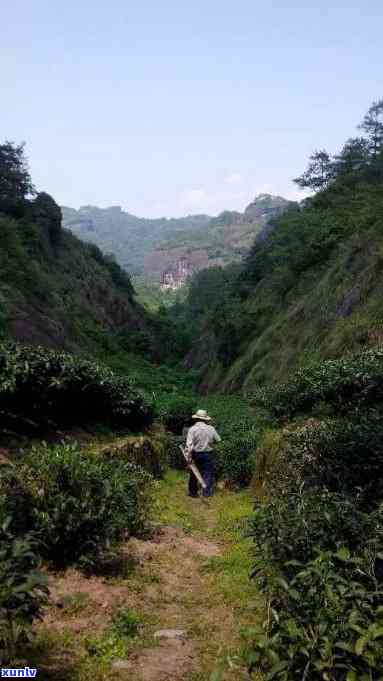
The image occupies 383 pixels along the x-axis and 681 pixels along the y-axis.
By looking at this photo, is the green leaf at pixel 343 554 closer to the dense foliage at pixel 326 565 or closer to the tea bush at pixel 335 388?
the dense foliage at pixel 326 565

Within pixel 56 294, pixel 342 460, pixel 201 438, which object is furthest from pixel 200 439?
pixel 56 294

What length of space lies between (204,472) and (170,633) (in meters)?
6.94

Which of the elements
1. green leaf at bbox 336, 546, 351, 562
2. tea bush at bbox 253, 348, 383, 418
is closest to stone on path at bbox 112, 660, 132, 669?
green leaf at bbox 336, 546, 351, 562

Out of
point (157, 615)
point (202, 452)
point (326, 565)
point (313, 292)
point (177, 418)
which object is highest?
point (313, 292)

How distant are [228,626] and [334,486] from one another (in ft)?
8.39

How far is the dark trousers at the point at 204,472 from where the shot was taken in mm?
12020

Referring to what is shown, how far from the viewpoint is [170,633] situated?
520 centimetres

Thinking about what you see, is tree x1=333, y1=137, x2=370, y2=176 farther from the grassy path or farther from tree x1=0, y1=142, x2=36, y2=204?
the grassy path

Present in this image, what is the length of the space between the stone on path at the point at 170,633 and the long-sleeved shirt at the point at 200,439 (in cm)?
675

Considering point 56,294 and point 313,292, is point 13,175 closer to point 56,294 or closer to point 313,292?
point 56,294

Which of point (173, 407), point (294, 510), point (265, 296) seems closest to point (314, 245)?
point (265, 296)

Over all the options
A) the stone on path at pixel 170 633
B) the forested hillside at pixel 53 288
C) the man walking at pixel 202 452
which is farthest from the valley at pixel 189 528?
the forested hillside at pixel 53 288

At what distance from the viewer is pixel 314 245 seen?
3656 centimetres

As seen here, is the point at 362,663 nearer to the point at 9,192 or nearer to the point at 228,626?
the point at 228,626
